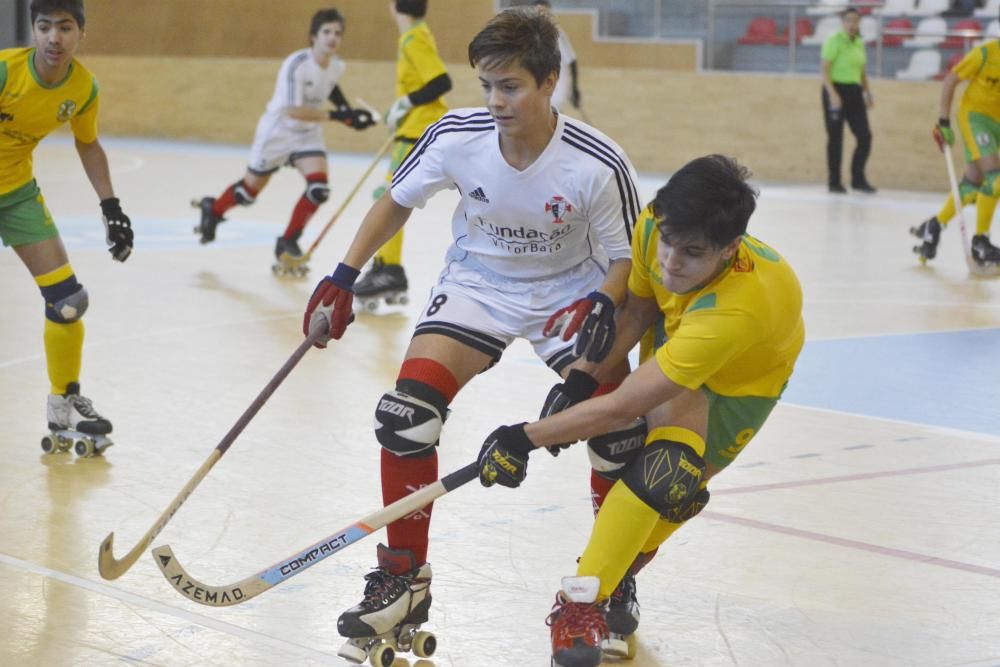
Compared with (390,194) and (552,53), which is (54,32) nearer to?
(390,194)

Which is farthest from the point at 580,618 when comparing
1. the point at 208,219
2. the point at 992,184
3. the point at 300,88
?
the point at 992,184

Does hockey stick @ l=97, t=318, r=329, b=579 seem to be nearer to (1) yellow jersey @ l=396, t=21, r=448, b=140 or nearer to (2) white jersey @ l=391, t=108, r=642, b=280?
(2) white jersey @ l=391, t=108, r=642, b=280

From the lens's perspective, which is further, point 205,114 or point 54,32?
point 205,114

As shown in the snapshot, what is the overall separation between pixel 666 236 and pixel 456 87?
16.7 meters

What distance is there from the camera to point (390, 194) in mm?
3785

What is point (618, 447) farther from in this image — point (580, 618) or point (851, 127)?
point (851, 127)

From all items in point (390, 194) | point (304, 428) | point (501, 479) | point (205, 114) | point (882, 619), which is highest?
point (390, 194)

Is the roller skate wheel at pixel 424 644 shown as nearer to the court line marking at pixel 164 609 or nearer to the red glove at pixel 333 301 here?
the court line marking at pixel 164 609

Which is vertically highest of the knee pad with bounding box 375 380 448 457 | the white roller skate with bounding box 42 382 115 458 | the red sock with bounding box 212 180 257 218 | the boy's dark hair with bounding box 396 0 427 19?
the boy's dark hair with bounding box 396 0 427 19

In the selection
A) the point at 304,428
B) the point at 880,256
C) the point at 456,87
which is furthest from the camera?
the point at 456,87

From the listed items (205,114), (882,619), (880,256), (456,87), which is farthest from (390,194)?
(205,114)

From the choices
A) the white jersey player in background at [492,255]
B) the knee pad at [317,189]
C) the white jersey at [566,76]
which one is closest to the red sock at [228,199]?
the knee pad at [317,189]

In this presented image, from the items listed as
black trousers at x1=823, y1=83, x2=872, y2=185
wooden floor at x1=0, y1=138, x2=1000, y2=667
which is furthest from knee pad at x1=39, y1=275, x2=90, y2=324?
black trousers at x1=823, y1=83, x2=872, y2=185

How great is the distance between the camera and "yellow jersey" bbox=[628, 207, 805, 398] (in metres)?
3.17
